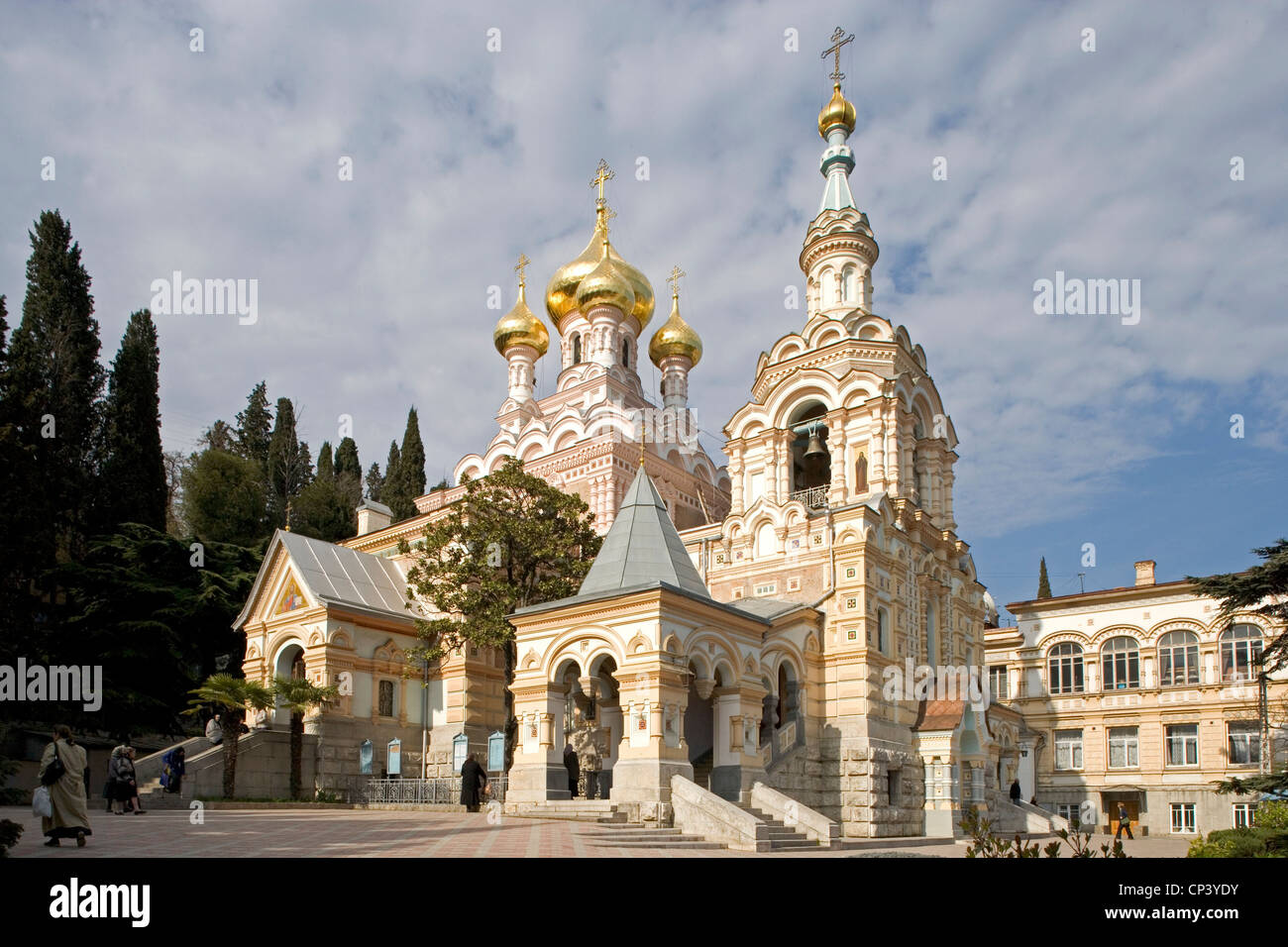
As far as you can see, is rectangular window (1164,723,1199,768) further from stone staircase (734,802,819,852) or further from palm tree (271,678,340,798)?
palm tree (271,678,340,798)

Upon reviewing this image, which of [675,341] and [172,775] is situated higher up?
[675,341]

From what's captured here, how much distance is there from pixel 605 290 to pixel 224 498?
1749cm

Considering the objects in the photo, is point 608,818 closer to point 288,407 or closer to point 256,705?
point 256,705

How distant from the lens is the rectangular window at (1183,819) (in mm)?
31695

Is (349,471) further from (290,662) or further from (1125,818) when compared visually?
(1125,818)

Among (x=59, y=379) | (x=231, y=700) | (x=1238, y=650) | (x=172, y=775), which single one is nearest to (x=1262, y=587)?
(x=1238, y=650)

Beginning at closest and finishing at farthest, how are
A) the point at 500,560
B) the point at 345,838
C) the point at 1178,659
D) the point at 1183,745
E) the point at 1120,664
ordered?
the point at 345,838, the point at 500,560, the point at 1183,745, the point at 1178,659, the point at 1120,664

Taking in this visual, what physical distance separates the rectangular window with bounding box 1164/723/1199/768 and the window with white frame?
17.7 ft

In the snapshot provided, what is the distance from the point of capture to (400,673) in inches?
1040

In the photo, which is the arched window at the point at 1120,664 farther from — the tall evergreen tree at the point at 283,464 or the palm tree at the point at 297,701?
the tall evergreen tree at the point at 283,464

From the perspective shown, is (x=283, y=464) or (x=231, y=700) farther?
(x=283, y=464)

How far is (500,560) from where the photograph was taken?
24.3 meters

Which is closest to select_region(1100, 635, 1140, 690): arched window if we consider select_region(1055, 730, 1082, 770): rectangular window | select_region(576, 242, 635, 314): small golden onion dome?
select_region(1055, 730, 1082, 770): rectangular window
